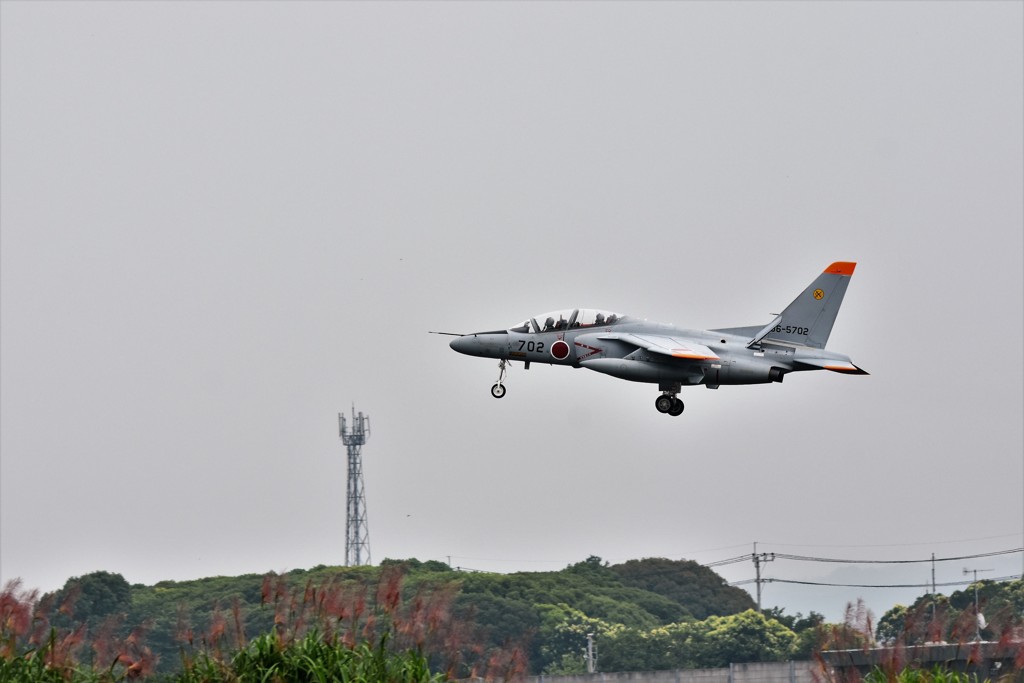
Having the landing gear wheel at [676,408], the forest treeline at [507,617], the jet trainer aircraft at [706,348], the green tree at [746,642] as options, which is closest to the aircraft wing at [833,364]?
the jet trainer aircraft at [706,348]

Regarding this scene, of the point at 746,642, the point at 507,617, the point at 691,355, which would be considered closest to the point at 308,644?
the point at 691,355

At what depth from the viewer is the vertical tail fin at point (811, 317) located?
56000 millimetres

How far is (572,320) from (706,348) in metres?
5.01

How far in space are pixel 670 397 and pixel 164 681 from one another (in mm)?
30414

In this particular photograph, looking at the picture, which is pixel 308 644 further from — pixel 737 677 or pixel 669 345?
pixel 737 677

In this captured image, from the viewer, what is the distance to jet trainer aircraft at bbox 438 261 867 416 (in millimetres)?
55688

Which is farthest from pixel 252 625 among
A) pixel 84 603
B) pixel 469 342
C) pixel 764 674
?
pixel 469 342

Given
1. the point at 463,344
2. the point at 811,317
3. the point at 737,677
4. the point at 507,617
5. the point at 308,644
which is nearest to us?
the point at 308,644

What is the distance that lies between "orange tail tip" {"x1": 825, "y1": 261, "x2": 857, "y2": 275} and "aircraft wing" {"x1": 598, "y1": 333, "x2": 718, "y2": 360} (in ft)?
16.6

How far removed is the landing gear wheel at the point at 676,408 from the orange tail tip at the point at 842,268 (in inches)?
268

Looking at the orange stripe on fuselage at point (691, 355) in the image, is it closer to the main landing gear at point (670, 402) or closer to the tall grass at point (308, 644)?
the main landing gear at point (670, 402)

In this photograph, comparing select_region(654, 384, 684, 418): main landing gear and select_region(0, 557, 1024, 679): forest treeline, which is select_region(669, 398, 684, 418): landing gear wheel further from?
select_region(0, 557, 1024, 679): forest treeline

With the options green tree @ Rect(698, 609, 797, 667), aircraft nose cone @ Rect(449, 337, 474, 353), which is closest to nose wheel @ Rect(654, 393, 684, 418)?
aircraft nose cone @ Rect(449, 337, 474, 353)

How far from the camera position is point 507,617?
138 m
